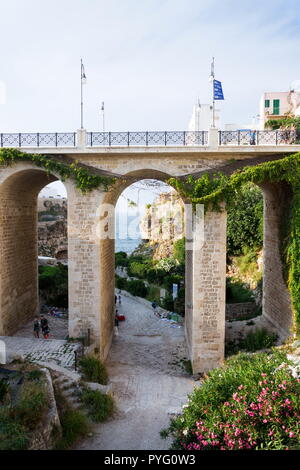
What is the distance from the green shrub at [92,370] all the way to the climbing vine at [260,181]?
5.84 metres

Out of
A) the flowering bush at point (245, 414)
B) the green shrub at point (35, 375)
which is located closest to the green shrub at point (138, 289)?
the green shrub at point (35, 375)

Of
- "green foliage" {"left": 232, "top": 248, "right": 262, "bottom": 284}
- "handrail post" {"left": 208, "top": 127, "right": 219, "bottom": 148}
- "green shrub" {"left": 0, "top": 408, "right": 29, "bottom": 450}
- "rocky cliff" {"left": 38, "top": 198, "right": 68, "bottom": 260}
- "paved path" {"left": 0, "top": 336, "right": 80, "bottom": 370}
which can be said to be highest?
"handrail post" {"left": 208, "top": 127, "right": 219, "bottom": 148}

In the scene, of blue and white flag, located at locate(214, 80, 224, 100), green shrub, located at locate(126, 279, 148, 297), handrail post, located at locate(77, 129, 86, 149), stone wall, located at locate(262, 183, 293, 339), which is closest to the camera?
handrail post, located at locate(77, 129, 86, 149)

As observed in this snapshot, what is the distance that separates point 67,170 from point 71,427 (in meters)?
7.44

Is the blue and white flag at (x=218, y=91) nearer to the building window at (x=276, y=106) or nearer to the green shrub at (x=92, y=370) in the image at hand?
the green shrub at (x=92, y=370)

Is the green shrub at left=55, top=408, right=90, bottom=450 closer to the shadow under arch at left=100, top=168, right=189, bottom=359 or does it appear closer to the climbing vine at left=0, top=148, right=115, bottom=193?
the shadow under arch at left=100, top=168, right=189, bottom=359

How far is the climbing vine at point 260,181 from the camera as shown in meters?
10.6

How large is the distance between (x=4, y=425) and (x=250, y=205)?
58.1 feet

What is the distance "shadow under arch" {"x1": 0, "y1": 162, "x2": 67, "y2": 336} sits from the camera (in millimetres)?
12141

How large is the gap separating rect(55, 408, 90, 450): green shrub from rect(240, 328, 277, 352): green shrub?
22.5 ft

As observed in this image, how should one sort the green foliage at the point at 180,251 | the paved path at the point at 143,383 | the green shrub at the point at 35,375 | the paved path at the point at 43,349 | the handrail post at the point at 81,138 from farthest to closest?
the green foliage at the point at 180,251 < the handrail post at the point at 81,138 < the paved path at the point at 43,349 < the green shrub at the point at 35,375 < the paved path at the point at 143,383

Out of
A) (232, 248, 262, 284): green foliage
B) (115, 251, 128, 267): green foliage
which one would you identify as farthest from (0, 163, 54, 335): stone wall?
(115, 251, 128, 267): green foliage
